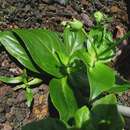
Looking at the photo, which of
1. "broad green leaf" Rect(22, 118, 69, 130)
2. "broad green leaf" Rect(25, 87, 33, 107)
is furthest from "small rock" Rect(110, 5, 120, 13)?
"broad green leaf" Rect(22, 118, 69, 130)

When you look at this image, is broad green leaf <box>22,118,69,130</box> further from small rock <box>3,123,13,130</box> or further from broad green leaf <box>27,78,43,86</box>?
broad green leaf <box>27,78,43,86</box>

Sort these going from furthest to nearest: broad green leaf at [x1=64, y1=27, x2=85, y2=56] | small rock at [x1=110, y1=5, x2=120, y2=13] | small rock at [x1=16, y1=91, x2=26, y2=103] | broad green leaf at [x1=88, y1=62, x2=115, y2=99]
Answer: small rock at [x1=110, y1=5, x2=120, y2=13] → broad green leaf at [x1=64, y1=27, x2=85, y2=56] → small rock at [x1=16, y1=91, x2=26, y2=103] → broad green leaf at [x1=88, y1=62, x2=115, y2=99]

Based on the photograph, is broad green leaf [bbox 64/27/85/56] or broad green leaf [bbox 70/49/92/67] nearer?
broad green leaf [bbox 70/49/92/67]

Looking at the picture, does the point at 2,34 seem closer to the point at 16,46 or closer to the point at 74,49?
the point at 16,46

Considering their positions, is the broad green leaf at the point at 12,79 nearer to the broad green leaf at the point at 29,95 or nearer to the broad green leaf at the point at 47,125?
the broad green leaf at the point at 29,95

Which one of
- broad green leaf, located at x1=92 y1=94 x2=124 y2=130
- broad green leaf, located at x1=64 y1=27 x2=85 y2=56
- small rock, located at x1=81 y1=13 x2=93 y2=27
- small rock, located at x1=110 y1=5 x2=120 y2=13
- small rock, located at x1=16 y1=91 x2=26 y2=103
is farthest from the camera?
small rock, located at x1=110 y1=5 x2=120 y2=13

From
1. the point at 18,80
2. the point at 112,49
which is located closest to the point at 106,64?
the point at 112,49
